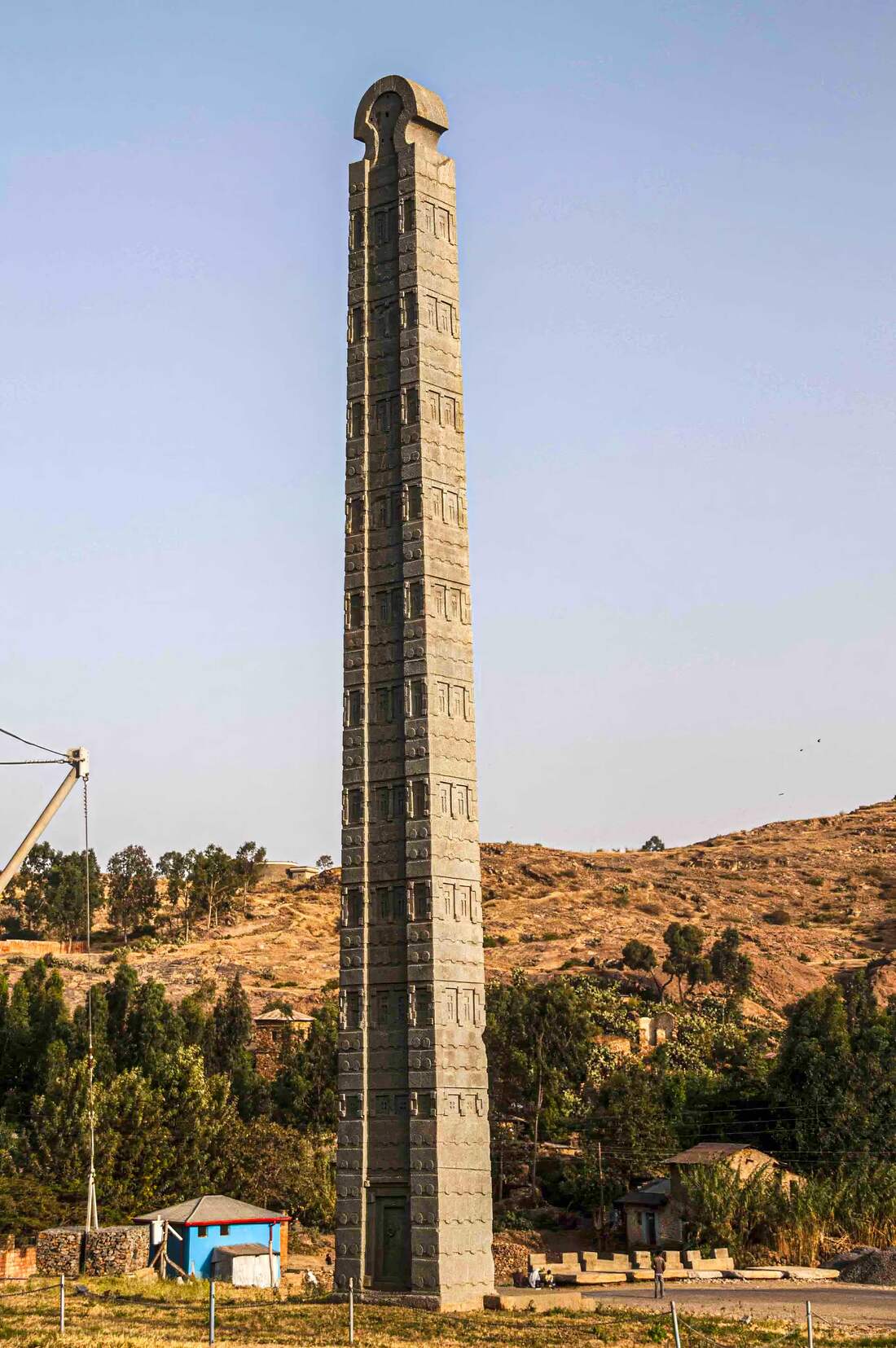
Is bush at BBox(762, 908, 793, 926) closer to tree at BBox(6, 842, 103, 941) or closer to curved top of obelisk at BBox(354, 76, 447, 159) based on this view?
tree at BBox(6, 842, 103, 941)

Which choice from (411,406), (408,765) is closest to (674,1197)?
(408,765)

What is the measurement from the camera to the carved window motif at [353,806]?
34.2m

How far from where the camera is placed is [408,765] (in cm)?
3344

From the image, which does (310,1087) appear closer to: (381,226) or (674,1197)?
(674,1197)

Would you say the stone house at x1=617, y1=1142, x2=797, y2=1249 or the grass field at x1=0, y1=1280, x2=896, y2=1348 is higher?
the stone house at x1=617, y1=1142, x2=797, y2=1249

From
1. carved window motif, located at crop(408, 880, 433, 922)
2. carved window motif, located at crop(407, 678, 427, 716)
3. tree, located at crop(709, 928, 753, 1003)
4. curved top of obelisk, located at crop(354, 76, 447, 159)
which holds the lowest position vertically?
carved window motif, located at crop(408, 880, 433, 922)

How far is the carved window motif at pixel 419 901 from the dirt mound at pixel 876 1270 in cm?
1685

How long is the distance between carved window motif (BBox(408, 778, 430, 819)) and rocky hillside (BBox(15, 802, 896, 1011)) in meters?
65.3

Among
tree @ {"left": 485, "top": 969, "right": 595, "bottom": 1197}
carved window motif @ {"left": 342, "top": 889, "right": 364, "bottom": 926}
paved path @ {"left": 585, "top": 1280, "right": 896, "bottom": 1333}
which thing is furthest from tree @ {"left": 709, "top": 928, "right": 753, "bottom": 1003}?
carved window motif @ {"left": 342, "top": 889, "right": 364, "bottom": 926}

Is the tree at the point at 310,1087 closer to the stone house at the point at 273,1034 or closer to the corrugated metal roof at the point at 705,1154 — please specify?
the stone house at the point at 273,1034

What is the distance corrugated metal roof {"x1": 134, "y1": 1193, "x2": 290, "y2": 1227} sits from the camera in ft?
137

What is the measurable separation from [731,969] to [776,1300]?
230ft

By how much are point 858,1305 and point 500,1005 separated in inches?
1679

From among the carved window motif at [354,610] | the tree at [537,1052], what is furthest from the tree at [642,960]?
the carved window motif at [354,610]
